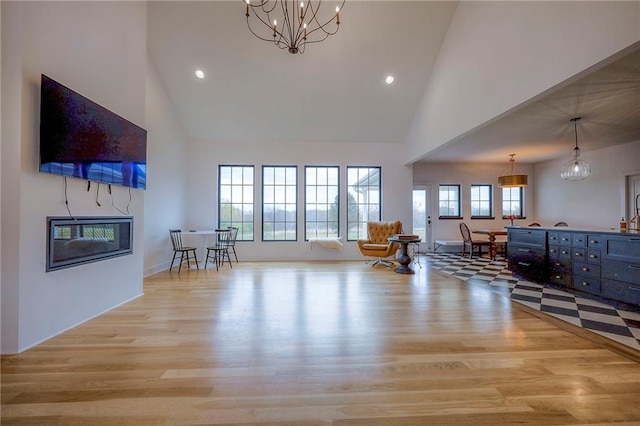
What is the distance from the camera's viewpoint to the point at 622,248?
3.02 metres

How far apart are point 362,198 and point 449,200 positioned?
2.92 metres

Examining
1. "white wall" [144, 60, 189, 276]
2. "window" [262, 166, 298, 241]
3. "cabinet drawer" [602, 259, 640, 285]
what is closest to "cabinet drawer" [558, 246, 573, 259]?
"cabinet drawer" [602, 259, 640, 285]

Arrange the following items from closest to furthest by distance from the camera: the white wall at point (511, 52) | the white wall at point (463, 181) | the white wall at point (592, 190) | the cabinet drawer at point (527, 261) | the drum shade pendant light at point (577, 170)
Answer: the white wall at point (511, 52) → the drum shade pendant light at point (577, 170) → the cabinet drawer at point (527, 261) → the white wall at point (592, 190) → the white wall at point (463, 181)

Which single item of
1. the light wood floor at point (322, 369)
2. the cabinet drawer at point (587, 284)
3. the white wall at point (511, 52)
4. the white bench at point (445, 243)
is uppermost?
the white wall at point (511, 52)

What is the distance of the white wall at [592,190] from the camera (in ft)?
17.9

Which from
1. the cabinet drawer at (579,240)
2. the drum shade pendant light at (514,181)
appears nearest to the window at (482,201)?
the drum shade pendant light at (514,181)

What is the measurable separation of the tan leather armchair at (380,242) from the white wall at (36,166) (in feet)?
13.5

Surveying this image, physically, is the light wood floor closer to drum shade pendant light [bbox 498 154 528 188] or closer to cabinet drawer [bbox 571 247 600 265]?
cabinet drawer [bbox 571 247 600 265]

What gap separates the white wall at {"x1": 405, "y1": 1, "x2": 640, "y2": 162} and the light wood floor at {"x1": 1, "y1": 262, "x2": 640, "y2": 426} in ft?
7.97

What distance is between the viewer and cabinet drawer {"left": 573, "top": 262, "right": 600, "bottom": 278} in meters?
3.28

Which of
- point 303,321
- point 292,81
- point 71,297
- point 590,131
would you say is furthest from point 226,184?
point 590,131

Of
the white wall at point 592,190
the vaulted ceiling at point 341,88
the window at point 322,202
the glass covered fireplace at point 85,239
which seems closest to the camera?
the glass covered fireplace at point 85,239

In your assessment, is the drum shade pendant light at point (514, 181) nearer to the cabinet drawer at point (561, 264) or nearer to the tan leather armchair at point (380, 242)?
the cabinet drawer at point (561, 264)

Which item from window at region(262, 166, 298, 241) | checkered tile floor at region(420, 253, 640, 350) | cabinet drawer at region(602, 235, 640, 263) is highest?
window at region(262, 166, 298, 241)
